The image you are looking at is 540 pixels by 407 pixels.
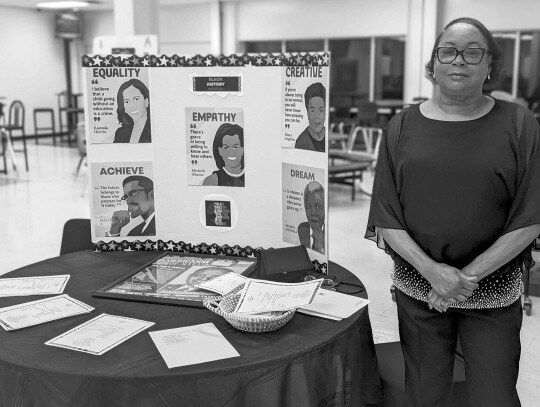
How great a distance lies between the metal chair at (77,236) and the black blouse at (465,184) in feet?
4.91

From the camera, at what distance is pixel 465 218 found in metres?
1.80

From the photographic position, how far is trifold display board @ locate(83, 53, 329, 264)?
2.24 meters

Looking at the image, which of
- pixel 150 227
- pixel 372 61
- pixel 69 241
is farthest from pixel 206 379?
pixel 372 61

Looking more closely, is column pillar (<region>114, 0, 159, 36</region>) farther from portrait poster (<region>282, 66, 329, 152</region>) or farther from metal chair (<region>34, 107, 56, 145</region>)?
metal chair (<region>34, 107, 56, 145</region>)

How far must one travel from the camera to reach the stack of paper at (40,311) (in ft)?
5.89

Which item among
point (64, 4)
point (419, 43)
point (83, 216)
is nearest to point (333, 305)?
point (83, 216)

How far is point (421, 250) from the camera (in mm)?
1866

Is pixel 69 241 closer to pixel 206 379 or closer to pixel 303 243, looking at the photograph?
pixel 303 243

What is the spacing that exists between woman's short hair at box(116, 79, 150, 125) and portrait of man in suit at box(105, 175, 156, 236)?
0.22 metres

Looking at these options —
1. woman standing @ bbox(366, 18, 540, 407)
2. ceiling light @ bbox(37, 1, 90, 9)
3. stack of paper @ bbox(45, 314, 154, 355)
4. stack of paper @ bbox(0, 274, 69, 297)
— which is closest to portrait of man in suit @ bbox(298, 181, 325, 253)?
woman standing @ bbox(366, 18, 540, 407)

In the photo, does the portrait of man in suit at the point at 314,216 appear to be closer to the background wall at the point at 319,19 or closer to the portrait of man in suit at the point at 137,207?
the portrait of man in suit at the point at 137,207

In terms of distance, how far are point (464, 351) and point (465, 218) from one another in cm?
40

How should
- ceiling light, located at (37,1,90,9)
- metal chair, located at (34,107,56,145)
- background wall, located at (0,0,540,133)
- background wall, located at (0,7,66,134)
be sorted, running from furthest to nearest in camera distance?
metal chair, located at (34,107,56,145) < background wall, located at (0,7,66,134) < ceiling light, located at (37,1,90,9) < background wall, located at (0,0,540,133)

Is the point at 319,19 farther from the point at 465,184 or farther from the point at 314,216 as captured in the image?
the point at 465,184
